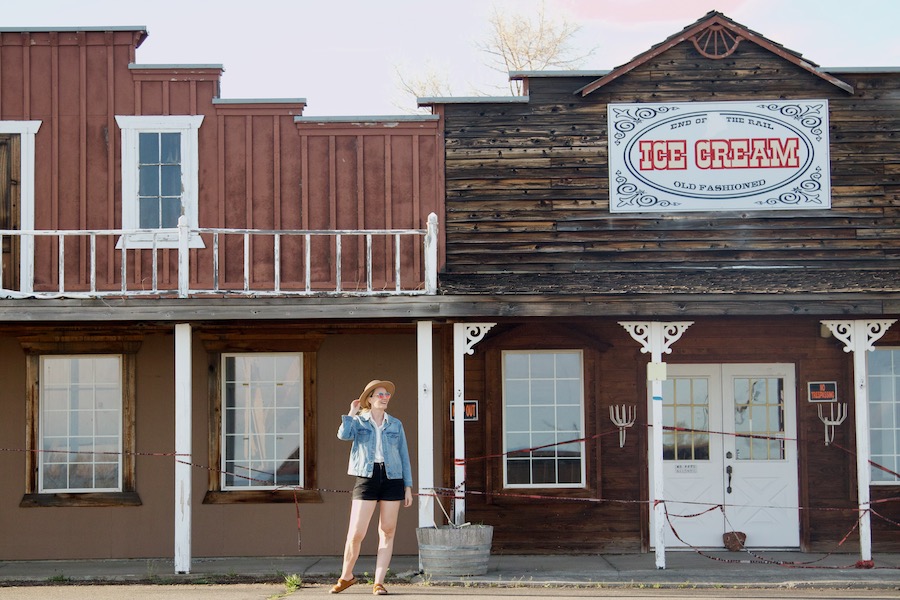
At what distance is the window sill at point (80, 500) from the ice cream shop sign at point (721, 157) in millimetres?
6612

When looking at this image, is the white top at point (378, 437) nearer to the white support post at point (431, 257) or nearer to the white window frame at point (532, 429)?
the white support post at point (431, 257)

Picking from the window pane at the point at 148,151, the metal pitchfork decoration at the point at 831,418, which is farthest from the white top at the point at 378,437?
the metal pitchfork decoration at the point at 831,418

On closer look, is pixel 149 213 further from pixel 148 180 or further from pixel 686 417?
pixel 686 417

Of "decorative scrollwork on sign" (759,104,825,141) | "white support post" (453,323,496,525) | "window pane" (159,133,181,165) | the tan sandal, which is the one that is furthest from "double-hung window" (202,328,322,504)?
"decorative scrollwork on sign" (759,104,825,141)

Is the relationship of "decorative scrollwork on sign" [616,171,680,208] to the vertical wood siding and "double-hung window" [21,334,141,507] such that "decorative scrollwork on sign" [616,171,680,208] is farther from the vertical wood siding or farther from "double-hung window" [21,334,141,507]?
"double-hung window" [21,334,141,507]

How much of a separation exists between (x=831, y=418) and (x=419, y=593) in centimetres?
580

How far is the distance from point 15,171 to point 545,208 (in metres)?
6.28

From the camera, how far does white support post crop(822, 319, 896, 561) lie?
12062mm

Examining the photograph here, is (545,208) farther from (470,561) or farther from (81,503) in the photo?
(81,503)

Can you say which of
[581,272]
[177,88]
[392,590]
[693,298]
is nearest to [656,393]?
[693,298]

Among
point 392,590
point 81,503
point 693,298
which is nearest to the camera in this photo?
point 392,590

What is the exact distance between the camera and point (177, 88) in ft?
46.5

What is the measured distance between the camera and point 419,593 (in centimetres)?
1080

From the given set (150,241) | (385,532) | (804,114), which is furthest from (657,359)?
(150,241)
